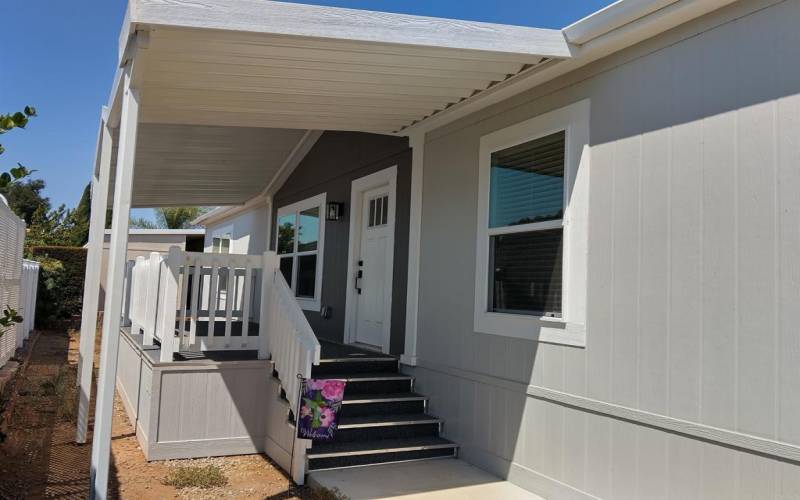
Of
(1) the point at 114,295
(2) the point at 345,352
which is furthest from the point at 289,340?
(1) the point at 114,295

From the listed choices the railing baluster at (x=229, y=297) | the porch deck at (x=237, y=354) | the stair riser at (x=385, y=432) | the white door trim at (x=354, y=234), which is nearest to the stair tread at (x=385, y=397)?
the stair riser at (x=385, y=432)

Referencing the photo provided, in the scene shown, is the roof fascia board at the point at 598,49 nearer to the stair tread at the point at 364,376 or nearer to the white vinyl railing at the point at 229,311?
the white vinyl railing at the point at 229,311

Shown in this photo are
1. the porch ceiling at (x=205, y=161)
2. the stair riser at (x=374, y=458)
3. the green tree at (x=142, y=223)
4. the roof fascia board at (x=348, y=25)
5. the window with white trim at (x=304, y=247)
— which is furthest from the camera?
the green tree at (x=142, y=223)

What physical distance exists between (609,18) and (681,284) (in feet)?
5.41

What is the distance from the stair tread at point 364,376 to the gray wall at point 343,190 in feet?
1.05

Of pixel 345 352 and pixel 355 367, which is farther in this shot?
pixel 345 352

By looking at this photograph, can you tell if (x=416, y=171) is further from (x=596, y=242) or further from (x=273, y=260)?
(x=596, y=242)

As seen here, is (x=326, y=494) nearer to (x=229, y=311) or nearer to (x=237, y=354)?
(x=237, y=354)

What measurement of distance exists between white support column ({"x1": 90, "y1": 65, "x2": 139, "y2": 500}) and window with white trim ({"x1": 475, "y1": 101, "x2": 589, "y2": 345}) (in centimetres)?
263

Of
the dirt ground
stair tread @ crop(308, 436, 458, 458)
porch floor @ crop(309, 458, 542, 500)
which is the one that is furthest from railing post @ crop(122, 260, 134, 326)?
porch floor @ crop(309, 458, 542, 500)

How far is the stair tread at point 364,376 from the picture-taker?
529cm

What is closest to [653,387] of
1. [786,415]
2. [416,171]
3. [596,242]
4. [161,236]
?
[786,415]

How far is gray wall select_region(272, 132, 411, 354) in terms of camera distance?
235 inches

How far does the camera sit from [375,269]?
21.7ft
